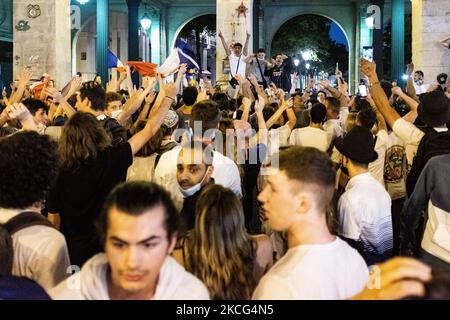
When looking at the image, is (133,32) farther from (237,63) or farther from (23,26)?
(237,63)

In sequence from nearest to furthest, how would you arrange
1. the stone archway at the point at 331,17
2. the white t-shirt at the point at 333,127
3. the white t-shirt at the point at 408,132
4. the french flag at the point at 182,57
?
the white t-shirt at the point at 408,132, the white t-shirt at the point at 333,127, the french flag at the point at 182,57, the stone archway at the point at 331,17

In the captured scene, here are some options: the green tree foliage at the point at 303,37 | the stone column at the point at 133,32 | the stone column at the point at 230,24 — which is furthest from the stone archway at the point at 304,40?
the stone column at the point at 230,24

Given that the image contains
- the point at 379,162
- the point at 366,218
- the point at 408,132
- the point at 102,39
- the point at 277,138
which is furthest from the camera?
the point at 102,39

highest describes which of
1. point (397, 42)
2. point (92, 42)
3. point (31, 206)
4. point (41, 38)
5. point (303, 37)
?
point (303, 37)

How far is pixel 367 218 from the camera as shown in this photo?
4.68 meters

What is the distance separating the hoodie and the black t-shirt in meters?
1.61

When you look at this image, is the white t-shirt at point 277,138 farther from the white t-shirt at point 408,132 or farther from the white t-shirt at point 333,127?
the white t-shirt at point 408,132

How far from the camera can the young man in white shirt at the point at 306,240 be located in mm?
2605

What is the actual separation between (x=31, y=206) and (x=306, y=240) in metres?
1.51

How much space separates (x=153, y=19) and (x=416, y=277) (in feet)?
113

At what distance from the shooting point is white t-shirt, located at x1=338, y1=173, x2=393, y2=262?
15.4 ft

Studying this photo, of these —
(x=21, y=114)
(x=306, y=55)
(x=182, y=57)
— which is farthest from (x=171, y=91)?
(x=306, y=55)

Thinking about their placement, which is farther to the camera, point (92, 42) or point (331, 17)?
point (92, 42)
